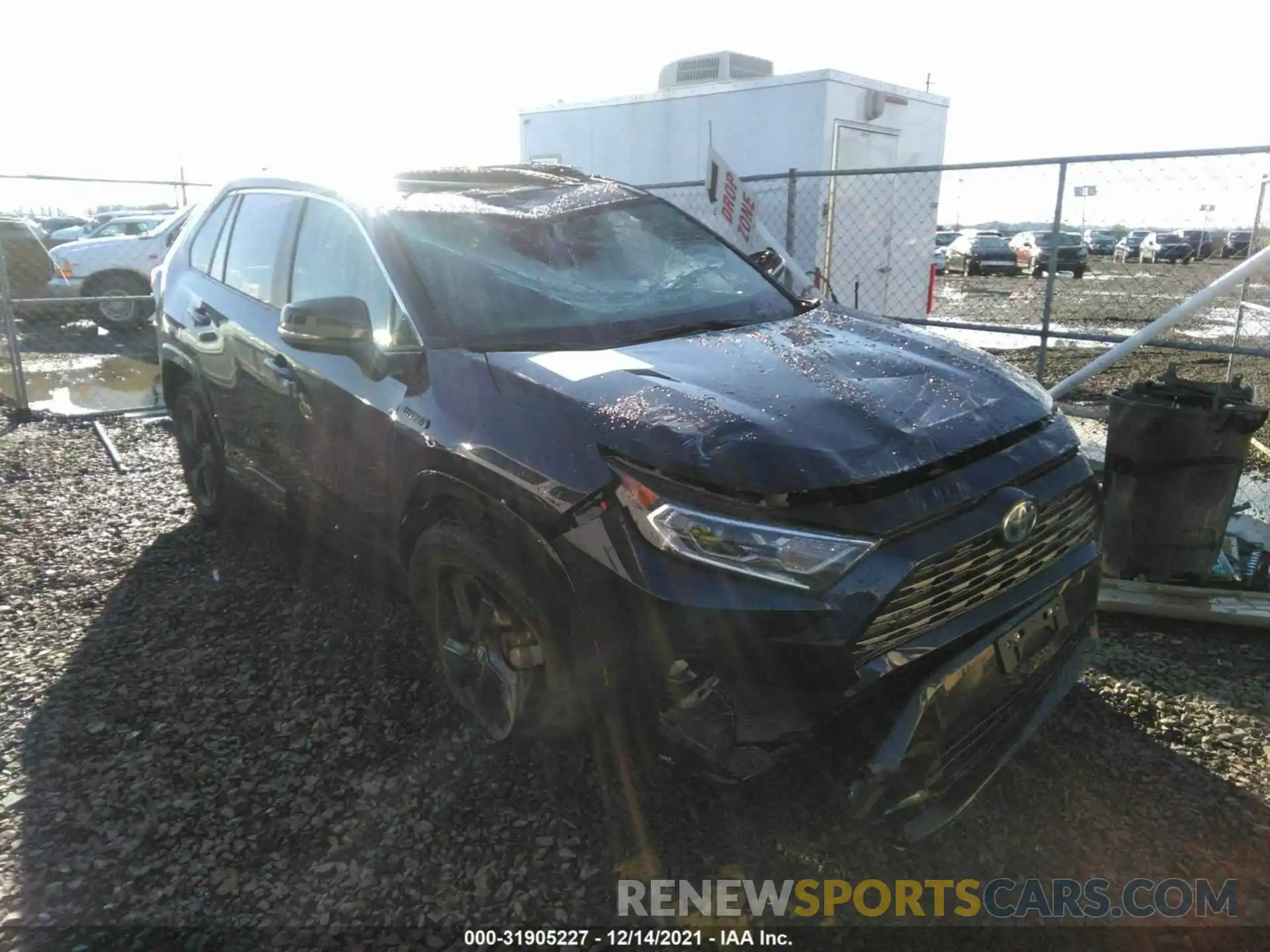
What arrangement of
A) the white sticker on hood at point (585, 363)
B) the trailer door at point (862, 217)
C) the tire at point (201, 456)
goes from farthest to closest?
the trailer door at point (862, 217), the tire at point (201, 456), the white sticker on hood at point (585, 363)

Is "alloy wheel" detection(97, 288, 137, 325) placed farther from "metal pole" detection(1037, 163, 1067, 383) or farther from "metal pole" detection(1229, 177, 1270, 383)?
"metal pole" detection(1229, 177, 1270, 383)

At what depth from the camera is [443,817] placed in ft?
8.59

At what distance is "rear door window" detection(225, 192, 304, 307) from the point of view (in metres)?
3.71

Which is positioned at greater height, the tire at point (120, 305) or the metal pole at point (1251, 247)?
the metal pole at point (1251, 247)

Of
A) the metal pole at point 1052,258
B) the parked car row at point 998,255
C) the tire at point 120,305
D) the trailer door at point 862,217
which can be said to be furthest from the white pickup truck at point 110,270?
the parked car row at point 998,255

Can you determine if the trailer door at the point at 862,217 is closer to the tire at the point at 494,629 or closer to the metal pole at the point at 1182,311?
the metal pole at the point at 1182,311

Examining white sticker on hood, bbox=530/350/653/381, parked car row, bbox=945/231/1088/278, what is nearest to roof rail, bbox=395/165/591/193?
white sticker on hood, bbox=530/350/653/381

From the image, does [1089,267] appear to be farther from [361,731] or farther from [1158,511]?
[361,731]

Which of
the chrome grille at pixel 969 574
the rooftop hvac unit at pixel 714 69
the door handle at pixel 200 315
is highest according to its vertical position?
the rooftop hvac unit at pixel 714 69

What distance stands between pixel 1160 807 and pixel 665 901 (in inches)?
58.9

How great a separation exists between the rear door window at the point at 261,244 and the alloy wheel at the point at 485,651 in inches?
63.3

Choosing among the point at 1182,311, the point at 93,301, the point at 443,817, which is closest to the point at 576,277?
the point at 443,817

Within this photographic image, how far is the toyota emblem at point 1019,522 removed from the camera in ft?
7.32

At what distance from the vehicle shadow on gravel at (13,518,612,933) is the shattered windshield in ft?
4.47
